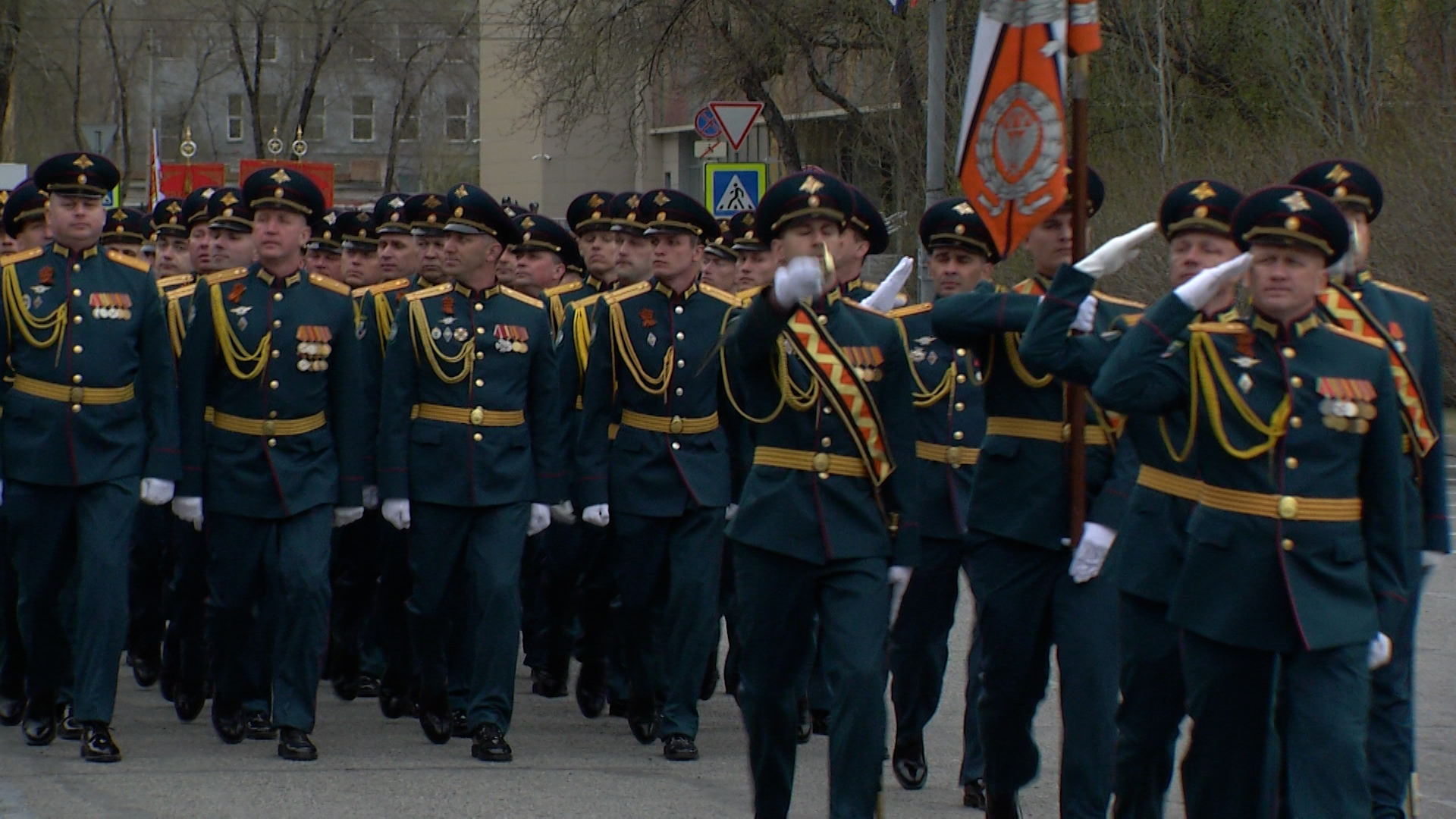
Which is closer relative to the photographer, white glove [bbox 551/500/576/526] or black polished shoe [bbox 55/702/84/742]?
black polished shoe [bbox 55/702/84/742]

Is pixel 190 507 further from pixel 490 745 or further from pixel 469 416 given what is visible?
pixel 490 745

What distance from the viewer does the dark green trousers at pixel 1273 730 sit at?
18.5ft

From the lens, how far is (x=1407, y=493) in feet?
22.6

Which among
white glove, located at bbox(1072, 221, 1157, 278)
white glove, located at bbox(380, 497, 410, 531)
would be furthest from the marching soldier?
white glove, located at bbox(380, 497, 410, 531)

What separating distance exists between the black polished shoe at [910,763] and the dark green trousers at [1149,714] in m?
1.76

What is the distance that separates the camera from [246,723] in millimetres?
8891

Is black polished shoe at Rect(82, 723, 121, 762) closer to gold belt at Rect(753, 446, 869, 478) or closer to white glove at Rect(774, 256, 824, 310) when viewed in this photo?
gold belt at Rect(753, 446, 869, 478)

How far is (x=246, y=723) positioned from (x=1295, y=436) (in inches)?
187

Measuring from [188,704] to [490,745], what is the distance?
5.12 feet

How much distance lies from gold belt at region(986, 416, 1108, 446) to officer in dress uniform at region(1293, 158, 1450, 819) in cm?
80

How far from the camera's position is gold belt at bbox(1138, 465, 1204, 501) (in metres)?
6.34

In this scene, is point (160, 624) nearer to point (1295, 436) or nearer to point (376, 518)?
point (376, 518)

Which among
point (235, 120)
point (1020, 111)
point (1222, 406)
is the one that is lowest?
point (1222, 406)

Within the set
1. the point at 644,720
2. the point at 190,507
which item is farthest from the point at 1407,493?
the point at 190,507
